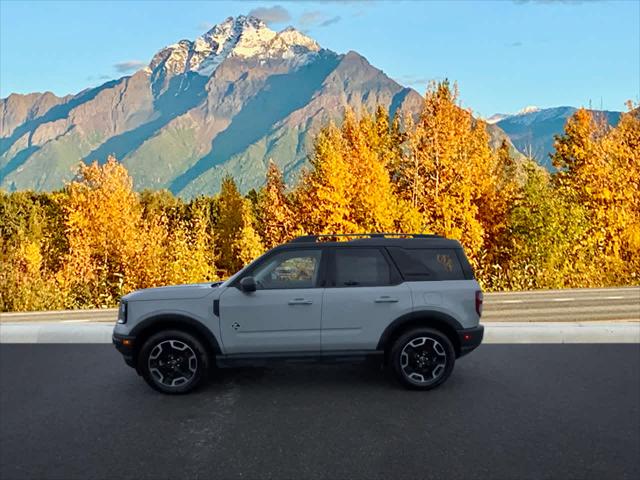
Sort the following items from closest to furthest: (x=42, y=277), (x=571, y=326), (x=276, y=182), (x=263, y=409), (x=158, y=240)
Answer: (x=263, y=409), (x=571, y=326), (x=42, y=277), (x=158, y=240), (x=276, y=182)

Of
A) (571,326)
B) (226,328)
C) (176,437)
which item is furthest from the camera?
(571,326)

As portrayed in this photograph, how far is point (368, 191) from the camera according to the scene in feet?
101

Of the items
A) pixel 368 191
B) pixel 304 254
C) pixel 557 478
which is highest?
pixel 368 191

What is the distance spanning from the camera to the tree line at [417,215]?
24203 millimetres

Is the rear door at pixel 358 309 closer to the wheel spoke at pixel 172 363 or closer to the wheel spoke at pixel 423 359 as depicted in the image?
the wheel spoke at pixel 423 359

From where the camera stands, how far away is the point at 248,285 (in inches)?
280

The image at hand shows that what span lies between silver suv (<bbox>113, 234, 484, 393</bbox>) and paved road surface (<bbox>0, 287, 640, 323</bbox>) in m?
7.50

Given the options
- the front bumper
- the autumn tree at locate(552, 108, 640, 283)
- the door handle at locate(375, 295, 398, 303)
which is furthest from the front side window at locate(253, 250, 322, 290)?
the autumn tree at locate(552, 108, 640, 283)

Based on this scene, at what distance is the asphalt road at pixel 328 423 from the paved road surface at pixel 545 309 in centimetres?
675

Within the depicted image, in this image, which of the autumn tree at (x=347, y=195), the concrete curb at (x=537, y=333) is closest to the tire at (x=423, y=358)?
the concrete curb at (x=537, y=333)

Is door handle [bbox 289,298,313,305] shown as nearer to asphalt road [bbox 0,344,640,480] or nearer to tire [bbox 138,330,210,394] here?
asphalt road [bbox 0,344,640,480]

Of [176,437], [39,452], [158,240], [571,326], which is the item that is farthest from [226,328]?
[158,240]

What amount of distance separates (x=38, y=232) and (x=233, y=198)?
21.2 m

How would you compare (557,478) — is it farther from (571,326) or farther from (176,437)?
(571,326)
